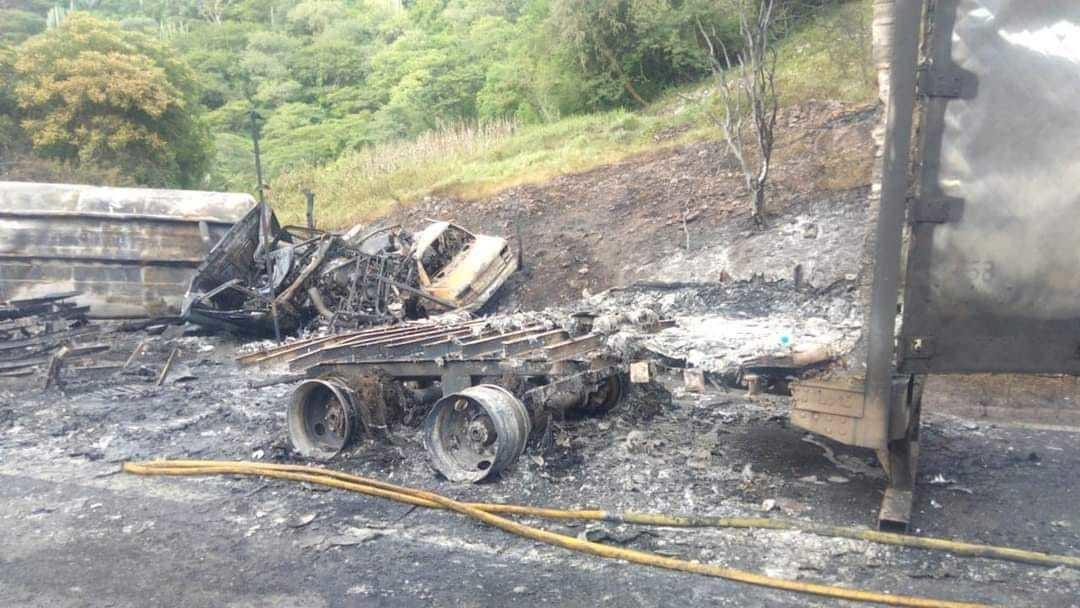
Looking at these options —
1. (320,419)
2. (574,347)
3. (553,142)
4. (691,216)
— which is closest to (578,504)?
(574,347)

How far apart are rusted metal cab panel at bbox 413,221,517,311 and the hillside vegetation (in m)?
5.37

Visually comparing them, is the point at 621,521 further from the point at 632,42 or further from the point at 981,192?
the point at 632,42

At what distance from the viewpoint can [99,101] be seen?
20672 mm

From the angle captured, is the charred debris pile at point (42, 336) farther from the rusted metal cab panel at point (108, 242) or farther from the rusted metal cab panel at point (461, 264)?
the rusted metal cab panel at point (461, 264)

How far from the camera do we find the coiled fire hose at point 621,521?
159 inches

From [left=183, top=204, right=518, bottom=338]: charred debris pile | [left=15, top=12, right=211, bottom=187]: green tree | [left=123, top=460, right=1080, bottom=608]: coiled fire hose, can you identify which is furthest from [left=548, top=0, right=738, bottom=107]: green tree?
[left=123, top=460, right=1080, bottom=608]: coiled fire hose

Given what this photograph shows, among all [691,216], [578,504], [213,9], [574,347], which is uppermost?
[213,9]

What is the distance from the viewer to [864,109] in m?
14.8

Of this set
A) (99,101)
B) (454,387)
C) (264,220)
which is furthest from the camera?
(99,101)

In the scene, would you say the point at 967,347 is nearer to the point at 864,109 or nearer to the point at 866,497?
the point at 866,497

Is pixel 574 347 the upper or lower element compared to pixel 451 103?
lower

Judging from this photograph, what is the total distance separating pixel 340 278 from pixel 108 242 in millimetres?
5353

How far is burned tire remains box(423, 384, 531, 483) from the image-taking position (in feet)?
18.7

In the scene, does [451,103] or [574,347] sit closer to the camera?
[574,347]
